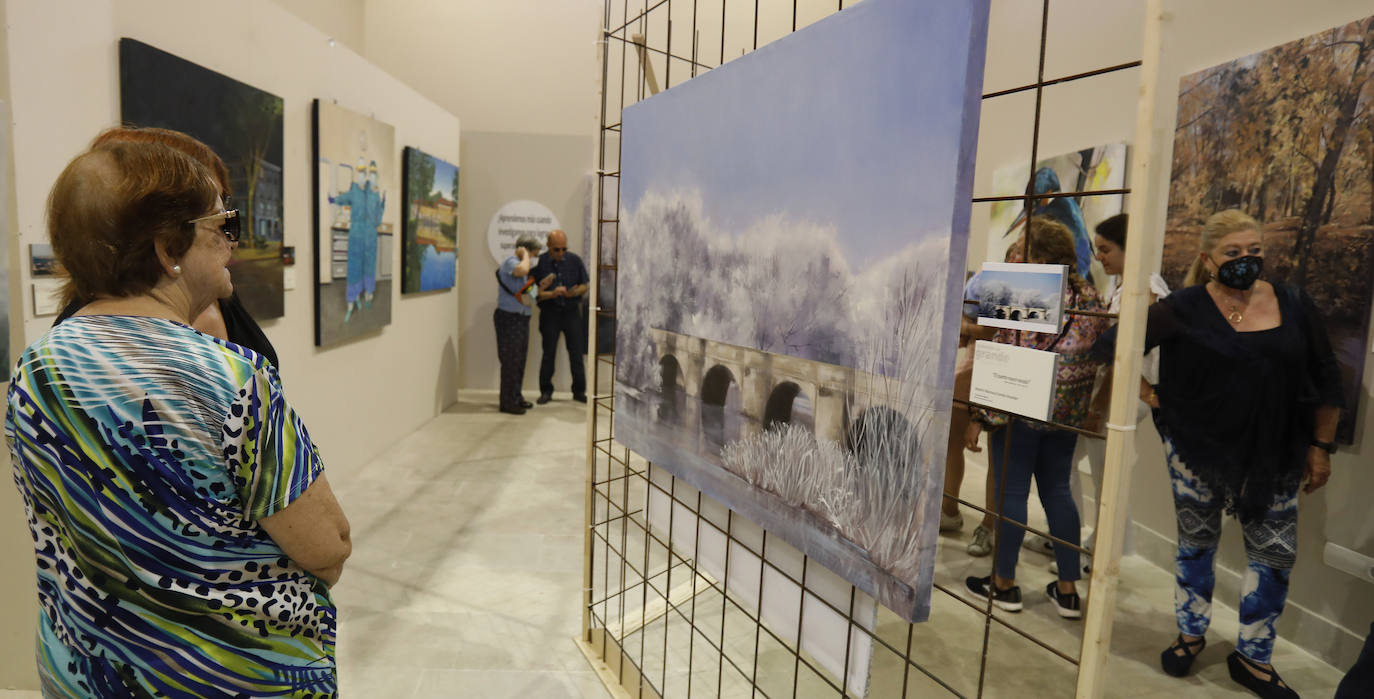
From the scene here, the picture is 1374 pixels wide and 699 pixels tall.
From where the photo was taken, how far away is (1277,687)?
2277 mm

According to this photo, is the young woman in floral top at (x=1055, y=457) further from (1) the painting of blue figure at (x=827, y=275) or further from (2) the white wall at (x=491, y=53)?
(2) the white wall at (x=491, y=53)

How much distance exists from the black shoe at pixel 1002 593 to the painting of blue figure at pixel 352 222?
332 cm

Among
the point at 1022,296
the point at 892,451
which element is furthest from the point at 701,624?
the point at 1022,296

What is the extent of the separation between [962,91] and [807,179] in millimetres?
349

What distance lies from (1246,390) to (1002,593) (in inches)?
44.3

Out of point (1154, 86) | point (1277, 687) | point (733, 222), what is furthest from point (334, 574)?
point (1277, 687)

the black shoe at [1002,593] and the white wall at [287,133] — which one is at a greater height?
the white wall at [287,133]

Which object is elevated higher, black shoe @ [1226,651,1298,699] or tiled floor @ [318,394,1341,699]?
black shoe @ [1226,651,1298,699]

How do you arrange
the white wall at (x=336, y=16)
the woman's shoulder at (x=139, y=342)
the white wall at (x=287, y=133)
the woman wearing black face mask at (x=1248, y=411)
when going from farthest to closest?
the white wall at (x=336, y=16), the woman wearing black face mask at (x=1248, y=411), the white wall at (x=287, y=133), the woman's shoulder at (x=139, y=342)

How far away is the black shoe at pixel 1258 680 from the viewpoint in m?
2.28

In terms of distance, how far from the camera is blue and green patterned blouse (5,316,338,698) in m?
0.88

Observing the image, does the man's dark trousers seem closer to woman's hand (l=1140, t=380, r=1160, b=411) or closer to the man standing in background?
the man standing in background

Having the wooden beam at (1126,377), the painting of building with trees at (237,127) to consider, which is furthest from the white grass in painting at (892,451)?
the painting of building with trees at (237,127)

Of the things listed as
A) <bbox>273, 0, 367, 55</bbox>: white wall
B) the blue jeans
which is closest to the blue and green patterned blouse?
the blue jeans
